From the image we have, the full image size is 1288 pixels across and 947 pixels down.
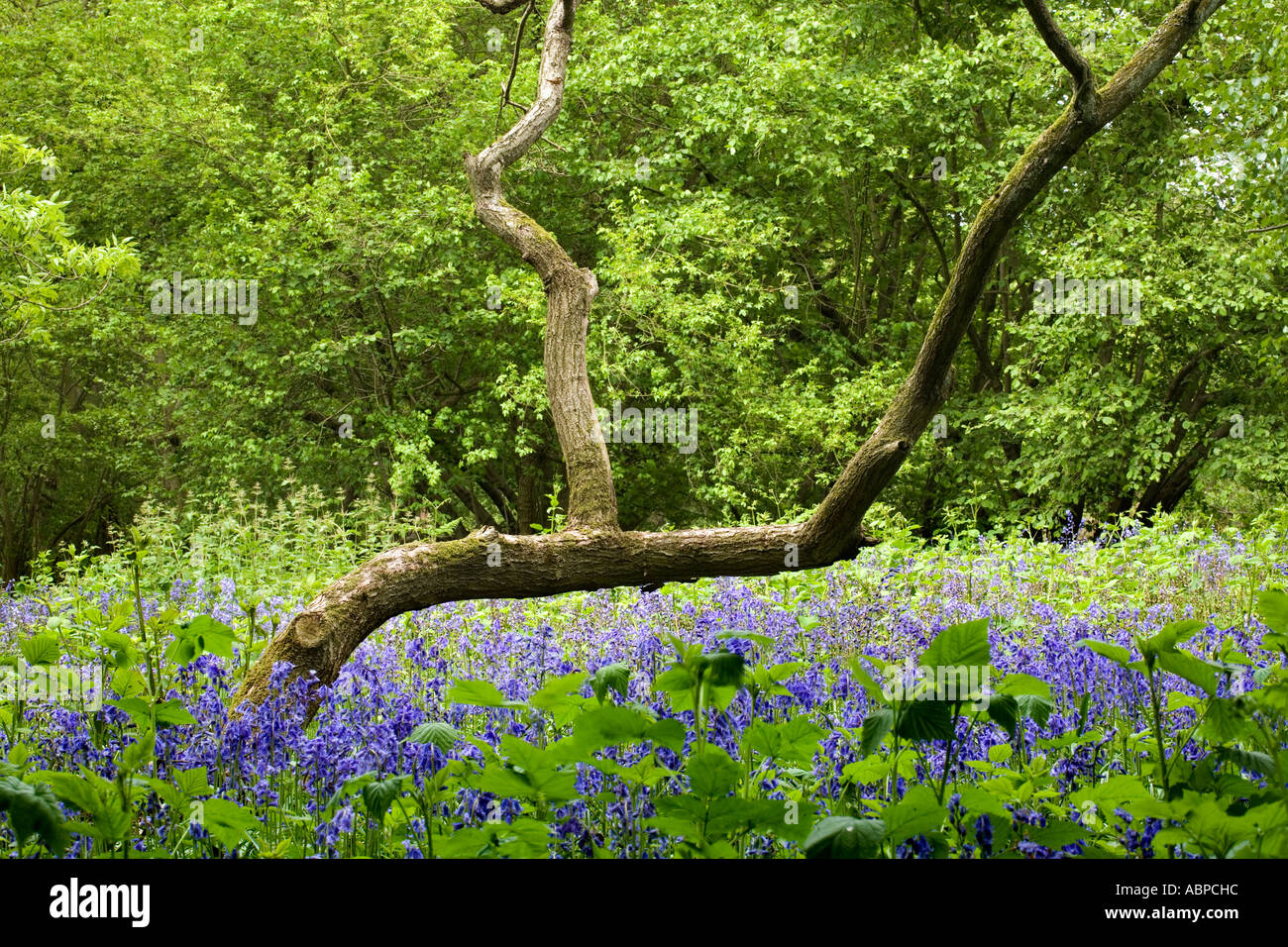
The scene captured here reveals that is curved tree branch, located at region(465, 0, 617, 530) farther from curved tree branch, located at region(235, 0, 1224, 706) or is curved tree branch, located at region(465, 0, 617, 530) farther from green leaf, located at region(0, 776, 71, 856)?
green leaf, located at region(0, 776, 71, 856)

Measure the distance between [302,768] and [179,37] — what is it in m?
16.2

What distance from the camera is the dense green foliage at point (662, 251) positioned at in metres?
12.7

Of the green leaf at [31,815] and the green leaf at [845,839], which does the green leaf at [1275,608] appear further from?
the green leaf at [31,815]

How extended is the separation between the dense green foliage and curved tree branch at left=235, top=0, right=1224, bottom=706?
26.3 ft

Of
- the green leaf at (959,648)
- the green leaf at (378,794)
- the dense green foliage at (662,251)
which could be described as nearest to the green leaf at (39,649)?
the green leaf at (378,794)

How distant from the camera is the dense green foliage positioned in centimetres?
1267

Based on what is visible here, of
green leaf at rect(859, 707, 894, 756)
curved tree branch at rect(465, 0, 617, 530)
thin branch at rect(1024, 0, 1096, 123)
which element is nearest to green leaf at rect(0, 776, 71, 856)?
green leaf at rect(859, 707, 894, 756)

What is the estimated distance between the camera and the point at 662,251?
46.0ft

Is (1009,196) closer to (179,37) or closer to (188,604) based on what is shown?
(188,604)

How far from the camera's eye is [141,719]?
2.37 m

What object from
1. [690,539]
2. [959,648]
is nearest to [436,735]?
[959,648]

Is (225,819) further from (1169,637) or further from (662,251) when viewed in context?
(662,251)
